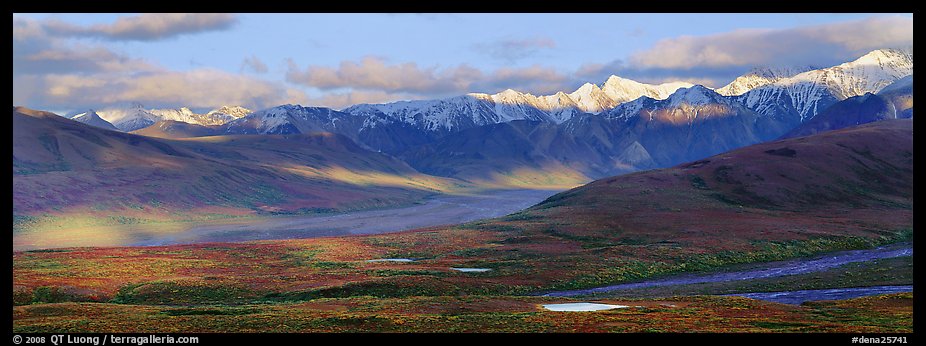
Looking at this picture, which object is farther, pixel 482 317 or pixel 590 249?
pixel 590 249

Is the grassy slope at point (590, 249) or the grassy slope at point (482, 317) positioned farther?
the grassy slope at point (590, 249)

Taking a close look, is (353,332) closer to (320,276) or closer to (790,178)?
(320,276)

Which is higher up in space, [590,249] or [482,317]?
[482,317]

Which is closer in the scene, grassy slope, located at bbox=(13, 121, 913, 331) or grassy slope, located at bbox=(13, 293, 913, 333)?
grassy slope, located at bbox=(13, 293, 913, 333)

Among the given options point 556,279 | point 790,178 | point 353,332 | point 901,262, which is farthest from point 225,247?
point 790,178
